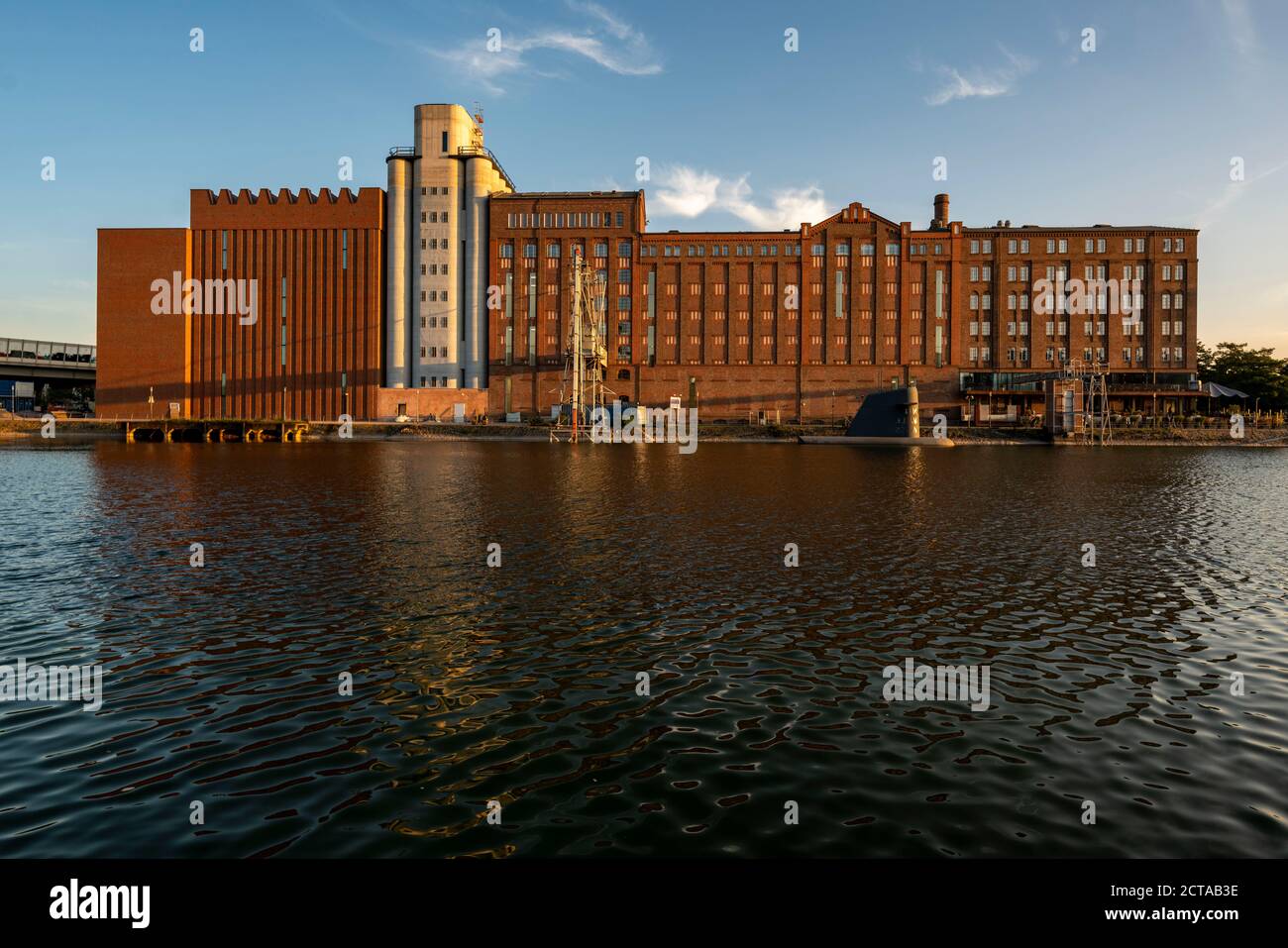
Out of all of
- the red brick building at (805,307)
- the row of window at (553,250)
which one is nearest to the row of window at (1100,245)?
the red brick building at (805,307)

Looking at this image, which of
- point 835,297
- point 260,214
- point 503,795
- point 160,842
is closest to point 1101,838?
point 503,795

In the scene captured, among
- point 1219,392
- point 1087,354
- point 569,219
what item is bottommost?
point 1219,392

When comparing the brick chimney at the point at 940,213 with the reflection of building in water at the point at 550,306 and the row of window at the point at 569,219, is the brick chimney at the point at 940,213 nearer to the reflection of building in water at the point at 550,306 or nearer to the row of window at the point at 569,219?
the reflection of building in water at the point at 550,306

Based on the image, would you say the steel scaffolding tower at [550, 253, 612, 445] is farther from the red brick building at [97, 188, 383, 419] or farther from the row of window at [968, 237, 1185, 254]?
the row of window at [968, 237, 1185, 254]

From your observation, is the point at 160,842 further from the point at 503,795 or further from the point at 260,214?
the point at 260,214

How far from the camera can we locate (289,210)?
13312 cm

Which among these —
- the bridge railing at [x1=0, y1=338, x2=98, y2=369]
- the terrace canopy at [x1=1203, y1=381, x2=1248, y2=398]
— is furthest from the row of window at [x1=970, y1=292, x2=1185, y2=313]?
the bridge railing at [x1=0, y1=338, x2=98, y2=369]

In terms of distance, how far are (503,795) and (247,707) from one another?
4.82 m

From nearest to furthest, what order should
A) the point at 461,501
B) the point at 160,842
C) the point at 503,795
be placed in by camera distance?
the point at 160,842
the point at 503,795
the point at 461,501

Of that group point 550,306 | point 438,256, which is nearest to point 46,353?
point 438,256

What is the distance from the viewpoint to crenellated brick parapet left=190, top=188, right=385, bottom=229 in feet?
437

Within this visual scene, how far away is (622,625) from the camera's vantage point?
15.7m

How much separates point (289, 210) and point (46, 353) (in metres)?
63.9

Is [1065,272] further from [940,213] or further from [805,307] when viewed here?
[805,307]
